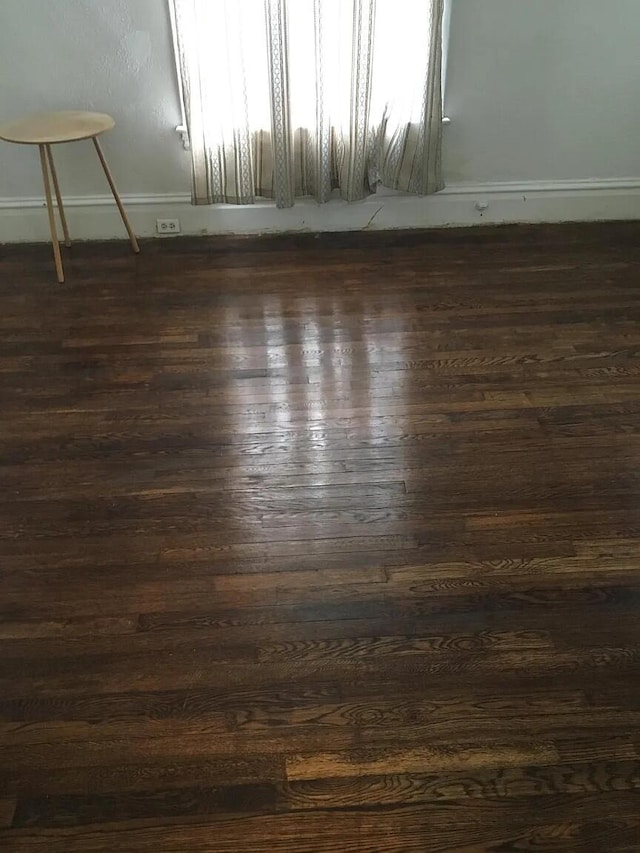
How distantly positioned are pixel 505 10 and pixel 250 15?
106 centimetres

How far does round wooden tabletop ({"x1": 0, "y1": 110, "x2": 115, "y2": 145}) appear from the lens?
299 cm

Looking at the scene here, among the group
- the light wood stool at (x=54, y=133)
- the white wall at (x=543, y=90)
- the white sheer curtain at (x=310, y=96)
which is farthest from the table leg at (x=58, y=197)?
the white wall at (x=543, y=90)

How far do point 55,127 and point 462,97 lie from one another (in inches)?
68.1

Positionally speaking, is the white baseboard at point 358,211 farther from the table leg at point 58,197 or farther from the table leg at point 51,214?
the table leg at point 51,214

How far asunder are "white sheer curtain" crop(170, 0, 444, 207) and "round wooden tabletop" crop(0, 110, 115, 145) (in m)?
0.38

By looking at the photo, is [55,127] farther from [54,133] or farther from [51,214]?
[51,214]

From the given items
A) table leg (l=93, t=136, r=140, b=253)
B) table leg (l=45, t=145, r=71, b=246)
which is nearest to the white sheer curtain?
table leg (l=93, t=136, r=140, b=253)

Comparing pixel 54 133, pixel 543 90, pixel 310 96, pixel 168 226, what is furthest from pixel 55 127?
pixel 543 90

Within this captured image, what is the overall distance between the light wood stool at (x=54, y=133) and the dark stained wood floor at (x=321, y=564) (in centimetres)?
38

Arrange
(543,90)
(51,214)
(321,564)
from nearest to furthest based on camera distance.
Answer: (321,564) → (51,214) → (543,90)

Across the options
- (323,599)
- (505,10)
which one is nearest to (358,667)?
(323,599)

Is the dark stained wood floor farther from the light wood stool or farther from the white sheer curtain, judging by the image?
the white sheer curtain

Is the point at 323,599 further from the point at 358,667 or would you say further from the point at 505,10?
the point at 505,10

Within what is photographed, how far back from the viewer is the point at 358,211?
3609 mm
